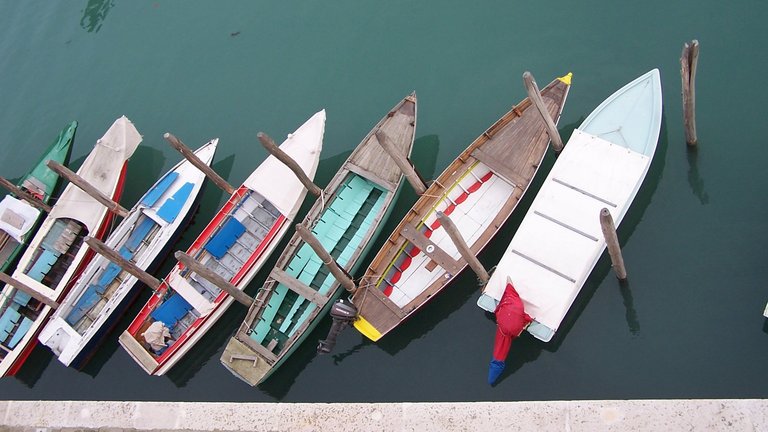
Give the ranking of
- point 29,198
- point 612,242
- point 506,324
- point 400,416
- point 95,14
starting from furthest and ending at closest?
point 95,14 → point 29,198 → point 506,324 → point 612,242 → point 400,416

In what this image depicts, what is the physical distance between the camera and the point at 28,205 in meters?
18.9

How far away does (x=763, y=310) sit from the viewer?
1390 centimetres

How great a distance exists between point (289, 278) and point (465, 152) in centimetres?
552

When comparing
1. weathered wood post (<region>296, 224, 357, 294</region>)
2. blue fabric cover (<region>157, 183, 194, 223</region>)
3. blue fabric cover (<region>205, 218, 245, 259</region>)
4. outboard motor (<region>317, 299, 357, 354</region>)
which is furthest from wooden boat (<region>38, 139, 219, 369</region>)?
outboard motor (<region>317, 299, 357, 354</region>)

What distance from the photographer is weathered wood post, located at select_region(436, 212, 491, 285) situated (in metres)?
12.9

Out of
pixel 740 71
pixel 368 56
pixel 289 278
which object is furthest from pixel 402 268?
pixel 740 71

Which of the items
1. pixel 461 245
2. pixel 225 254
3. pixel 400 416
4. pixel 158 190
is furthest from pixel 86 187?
pixel 400 416

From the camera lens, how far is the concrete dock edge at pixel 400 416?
958 centimetres

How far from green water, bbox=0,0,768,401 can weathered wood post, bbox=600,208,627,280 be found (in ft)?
2.47

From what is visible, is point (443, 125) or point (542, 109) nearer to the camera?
point (542, 109)

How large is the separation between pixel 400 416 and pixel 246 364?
607cm

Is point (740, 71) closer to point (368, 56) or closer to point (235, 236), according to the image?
point (368, 56)

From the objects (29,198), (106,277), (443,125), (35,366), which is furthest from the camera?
(29,198)

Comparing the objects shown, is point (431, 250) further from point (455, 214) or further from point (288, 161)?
point (288, 161)
